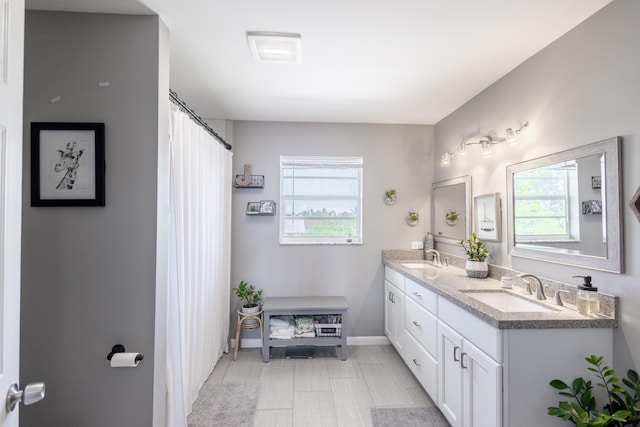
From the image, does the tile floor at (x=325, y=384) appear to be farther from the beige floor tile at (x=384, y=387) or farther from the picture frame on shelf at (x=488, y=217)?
the picture frame on shelf at (x=488, y=217)

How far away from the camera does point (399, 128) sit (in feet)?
11.4

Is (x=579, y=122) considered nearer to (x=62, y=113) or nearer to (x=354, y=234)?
(x=354, y=234)

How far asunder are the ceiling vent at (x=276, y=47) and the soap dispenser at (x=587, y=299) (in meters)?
2.12

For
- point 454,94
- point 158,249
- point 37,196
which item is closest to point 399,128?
point 454,94

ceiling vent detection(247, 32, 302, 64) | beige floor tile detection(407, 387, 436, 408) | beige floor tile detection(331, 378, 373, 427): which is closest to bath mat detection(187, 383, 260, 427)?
beige floor tile detection(331, 378, 373, 427)

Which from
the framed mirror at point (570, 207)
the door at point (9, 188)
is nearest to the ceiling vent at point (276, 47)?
the door at point (9, 188)

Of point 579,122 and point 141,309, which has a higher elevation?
point 579,122

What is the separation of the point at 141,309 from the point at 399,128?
10.1 ft

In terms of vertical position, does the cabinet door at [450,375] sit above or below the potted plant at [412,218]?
below

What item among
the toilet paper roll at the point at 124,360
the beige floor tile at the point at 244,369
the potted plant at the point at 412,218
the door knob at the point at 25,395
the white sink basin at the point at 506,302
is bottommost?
the beige floor tile at the point at 244,369

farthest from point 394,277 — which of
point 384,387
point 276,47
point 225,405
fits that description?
point 276,47

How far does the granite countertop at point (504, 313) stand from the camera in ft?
4.75

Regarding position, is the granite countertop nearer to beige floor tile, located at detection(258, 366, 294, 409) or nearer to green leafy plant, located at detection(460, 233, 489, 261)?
green leafy plant, located at detection(460, 233, 489, 261)

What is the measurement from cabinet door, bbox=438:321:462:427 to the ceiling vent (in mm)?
2088
